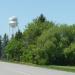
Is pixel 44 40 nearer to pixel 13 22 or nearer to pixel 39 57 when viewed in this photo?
pixel 39 57

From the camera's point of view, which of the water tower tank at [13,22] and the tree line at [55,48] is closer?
the tree line at [55,48]

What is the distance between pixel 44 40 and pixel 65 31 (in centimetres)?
490

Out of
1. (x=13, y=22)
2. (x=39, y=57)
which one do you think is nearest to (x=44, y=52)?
(x=39, y=57)

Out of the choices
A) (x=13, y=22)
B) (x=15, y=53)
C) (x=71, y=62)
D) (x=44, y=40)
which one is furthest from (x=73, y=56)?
(x=13, y=22)

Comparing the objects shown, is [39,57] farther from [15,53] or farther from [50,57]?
[15,53]

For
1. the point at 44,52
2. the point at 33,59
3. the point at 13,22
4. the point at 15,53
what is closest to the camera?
the point at 44,52

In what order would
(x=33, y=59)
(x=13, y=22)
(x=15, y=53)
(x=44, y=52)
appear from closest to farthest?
(x=44, y=52), (x=33, y=59), (x=15, y=53), (x=13, y=22)

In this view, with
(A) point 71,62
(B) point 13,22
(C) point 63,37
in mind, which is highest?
(B) point 13,22

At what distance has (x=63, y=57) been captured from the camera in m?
77.6

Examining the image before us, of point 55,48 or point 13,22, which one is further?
point 13,22

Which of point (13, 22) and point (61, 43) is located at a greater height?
point (13, 22)

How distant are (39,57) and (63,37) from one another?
266 inches

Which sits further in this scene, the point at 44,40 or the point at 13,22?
the point at 13,22

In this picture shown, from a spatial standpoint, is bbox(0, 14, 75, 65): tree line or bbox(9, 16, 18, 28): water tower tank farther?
bbox(9, 16, 18, 28): water tower tank
